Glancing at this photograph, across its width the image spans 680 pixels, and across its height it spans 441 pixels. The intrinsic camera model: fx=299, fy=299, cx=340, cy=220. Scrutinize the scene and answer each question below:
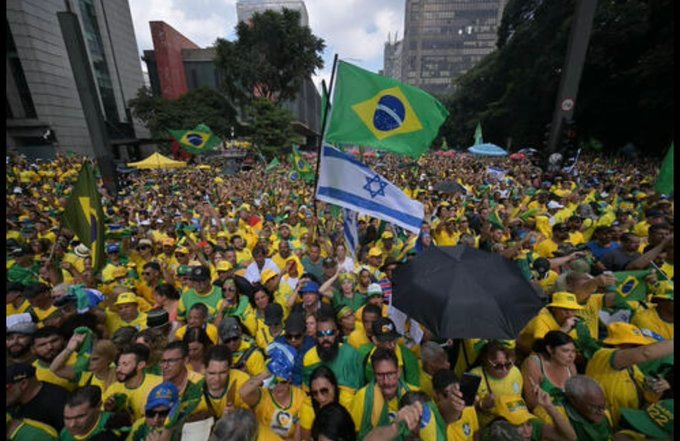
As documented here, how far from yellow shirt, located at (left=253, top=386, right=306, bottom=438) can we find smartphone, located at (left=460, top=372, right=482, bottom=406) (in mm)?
1349

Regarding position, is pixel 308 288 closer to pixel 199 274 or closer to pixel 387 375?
pixel 199 274

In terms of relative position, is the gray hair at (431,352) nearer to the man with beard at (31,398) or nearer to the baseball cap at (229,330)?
the baseball cap at (229,330)

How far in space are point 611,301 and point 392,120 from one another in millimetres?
3618

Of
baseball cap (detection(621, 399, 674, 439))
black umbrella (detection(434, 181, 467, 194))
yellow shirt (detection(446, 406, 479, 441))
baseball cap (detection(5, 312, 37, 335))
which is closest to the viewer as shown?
baseball cap (detection(621, 399, 674, 439))

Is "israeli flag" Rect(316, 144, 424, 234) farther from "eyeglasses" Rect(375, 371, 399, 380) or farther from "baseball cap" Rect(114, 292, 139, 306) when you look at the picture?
"baseball cap" Rect(114, 292, 139, 306)

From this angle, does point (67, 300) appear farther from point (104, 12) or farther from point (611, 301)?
point (104, 12)

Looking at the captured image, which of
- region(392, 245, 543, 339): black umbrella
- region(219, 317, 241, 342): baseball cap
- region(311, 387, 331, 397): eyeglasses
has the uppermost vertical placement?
region(392, 245, 543, 339): black umbrella

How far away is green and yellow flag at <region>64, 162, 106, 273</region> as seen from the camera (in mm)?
4078

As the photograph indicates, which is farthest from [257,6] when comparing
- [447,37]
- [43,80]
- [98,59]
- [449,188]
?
[449,188]

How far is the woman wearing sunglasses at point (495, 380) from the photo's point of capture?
2463 mm

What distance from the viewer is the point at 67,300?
3.90 m

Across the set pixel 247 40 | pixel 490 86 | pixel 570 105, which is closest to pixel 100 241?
pixel 570 105

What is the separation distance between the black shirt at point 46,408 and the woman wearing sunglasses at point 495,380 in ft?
11.5

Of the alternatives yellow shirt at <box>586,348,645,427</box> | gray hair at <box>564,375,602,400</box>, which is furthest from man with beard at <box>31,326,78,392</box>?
yellow shirt at <box>586,348,645,427</box>
